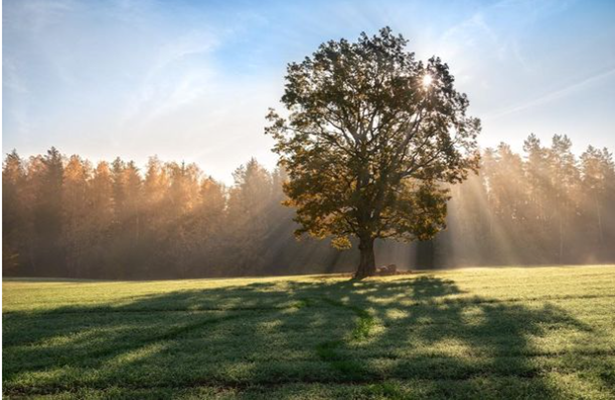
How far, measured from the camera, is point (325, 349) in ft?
31.1

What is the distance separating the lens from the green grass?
7113mm

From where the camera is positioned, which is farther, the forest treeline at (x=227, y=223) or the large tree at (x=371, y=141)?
the forest treeline at (x=227, y=223)

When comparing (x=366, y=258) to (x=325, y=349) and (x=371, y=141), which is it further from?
(x=325, y=349)

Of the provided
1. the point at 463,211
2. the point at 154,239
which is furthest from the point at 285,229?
the point at 463,211

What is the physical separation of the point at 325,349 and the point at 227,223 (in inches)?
2673

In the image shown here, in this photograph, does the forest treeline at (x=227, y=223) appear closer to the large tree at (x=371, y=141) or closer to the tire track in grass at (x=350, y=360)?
the large tree at (x=371, y=141)

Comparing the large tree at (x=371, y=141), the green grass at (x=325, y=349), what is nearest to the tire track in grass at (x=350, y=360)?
the green grass at (x=325, y=349)

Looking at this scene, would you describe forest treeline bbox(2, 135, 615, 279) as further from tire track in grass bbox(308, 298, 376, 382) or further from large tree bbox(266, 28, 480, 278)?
tire track in grass bbox(308, 298, 376, 382)

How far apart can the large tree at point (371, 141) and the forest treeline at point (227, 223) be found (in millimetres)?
39362

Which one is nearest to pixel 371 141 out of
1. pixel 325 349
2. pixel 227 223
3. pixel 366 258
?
pixel 366 258

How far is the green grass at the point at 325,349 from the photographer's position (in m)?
7.11

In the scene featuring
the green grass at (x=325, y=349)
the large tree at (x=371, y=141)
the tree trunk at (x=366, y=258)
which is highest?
the large tree at (x=371, y=141)

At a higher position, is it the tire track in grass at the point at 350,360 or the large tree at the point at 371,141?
the large tree at the point at 371,141

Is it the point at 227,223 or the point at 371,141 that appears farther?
the point at 227,223
